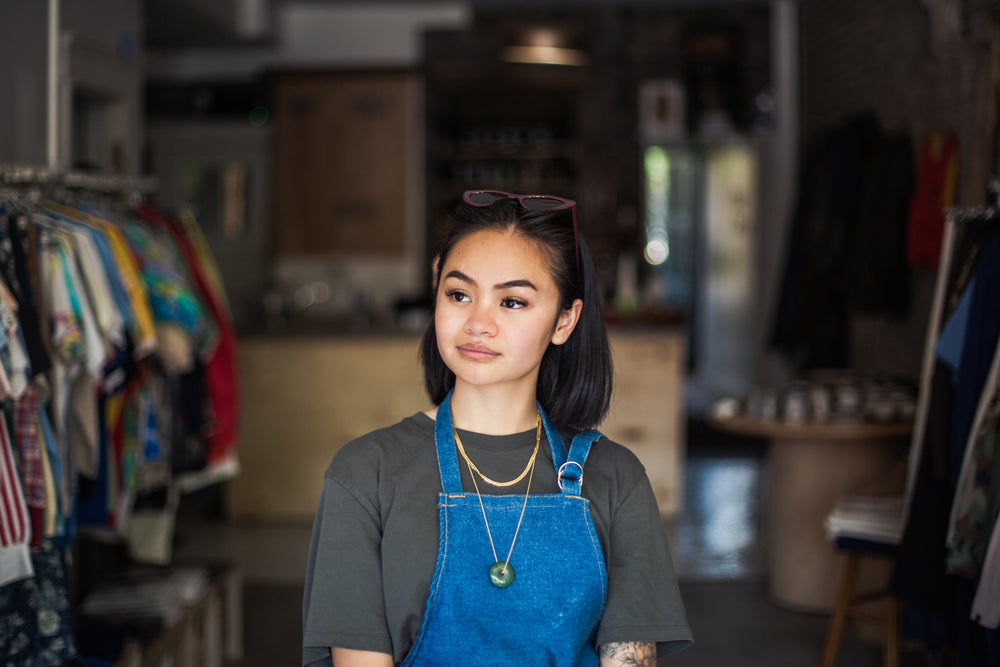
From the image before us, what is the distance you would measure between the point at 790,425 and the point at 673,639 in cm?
230

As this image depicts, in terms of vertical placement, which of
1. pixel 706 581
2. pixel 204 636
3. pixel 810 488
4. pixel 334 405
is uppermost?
pixel 334 405

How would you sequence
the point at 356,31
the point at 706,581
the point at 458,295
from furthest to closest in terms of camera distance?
the point at 356,31, the point at 706,581, the point at 458,295

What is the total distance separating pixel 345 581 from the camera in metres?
1.39

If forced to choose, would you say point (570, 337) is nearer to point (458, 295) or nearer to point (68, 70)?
point (458, 295)

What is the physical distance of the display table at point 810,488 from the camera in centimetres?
372

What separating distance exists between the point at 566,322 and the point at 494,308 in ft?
0.53

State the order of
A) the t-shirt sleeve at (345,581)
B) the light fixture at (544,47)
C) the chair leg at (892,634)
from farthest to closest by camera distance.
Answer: the light fixture at (544,47) → the chair leg at (892,634) → the t-shirt sleeve at (345,581)

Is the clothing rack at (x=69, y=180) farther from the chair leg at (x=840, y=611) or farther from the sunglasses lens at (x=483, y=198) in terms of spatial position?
the chair leg at (x=840, y=611)

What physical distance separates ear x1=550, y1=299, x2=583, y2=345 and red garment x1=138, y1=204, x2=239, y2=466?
6.61ft

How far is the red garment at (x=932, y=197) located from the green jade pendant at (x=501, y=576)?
3.33 metres

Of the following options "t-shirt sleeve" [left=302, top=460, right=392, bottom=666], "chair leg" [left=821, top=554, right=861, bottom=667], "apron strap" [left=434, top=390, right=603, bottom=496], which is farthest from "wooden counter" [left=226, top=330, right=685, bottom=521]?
"t-shirt sleeve" [left=302, top=460, right=392, bottom=666]

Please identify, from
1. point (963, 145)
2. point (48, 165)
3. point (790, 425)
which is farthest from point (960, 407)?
point (48, 165)

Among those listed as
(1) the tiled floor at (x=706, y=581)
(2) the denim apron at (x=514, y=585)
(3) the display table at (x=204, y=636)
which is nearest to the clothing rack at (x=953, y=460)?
(1) the tiled floor at (x=706, y=581)

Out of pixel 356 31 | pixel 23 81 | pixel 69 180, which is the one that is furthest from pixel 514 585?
pixel 356 31
